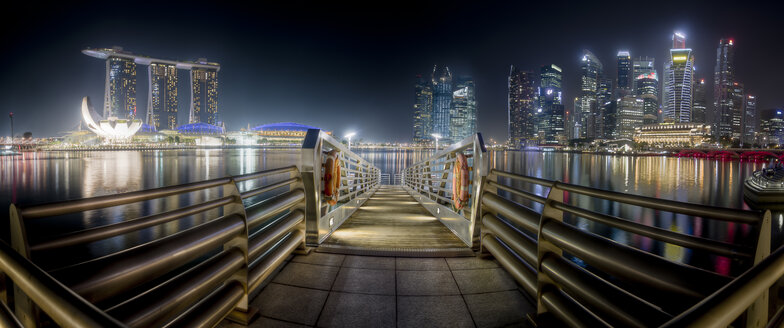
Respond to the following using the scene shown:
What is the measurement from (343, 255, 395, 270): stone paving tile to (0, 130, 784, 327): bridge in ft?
0.09

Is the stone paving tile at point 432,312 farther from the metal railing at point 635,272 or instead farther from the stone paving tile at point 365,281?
the metal railing at point 635,272

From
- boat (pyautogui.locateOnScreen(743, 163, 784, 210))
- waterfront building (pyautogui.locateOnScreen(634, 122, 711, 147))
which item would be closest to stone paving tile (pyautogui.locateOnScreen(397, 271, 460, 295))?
boat (pyautogui.locateOnScreen(743, 163, 784, 210))

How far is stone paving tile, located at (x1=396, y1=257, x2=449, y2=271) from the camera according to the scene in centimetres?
369

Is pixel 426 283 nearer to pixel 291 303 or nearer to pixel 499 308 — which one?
pixel 499 308

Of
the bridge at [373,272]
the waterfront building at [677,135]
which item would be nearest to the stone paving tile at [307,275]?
the bridge at [373,272]

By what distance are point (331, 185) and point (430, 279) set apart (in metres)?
2.64

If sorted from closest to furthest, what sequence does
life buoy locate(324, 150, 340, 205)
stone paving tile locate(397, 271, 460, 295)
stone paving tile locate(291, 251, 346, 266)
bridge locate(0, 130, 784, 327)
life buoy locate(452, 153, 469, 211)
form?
bridge locate(0, 130, 784, 327), stone paving tile locate(397, 271, 460, 295), stone paving tile locate(291, 251, 346, 266), life buoy locate(452, 153, 469, 211), life buoy locate(324, 150, 340, 205)

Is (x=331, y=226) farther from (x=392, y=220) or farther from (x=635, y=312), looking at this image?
(x=635, y=312)

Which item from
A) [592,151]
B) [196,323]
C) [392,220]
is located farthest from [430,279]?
[592,151]

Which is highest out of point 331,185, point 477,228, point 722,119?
point 722,119

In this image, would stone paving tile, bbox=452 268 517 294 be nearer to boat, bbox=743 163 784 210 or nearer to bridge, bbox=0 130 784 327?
bridge, bbox=0 130 784 327

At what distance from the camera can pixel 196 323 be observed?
2.00 m

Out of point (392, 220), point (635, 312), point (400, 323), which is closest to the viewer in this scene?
point (635, 312)

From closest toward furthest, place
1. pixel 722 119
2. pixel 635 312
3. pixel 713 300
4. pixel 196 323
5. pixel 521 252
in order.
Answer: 1. pixel 713 300
2. pixel 635 312
3. pixel 196 323
4. pixel 521 252
5. pixel 722 119
